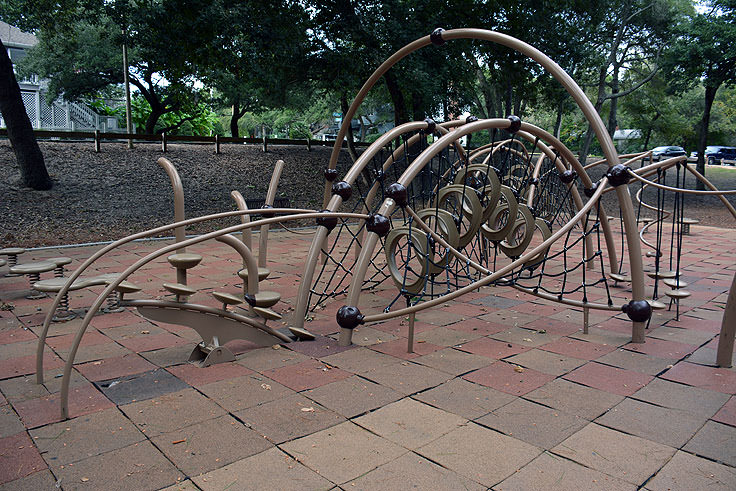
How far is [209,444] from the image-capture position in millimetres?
2666

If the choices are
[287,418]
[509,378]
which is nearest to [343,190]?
[509,378]

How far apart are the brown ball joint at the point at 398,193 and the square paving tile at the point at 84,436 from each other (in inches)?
87.7

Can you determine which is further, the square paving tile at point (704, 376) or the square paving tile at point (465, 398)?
the square paving tile at point (704, 376)

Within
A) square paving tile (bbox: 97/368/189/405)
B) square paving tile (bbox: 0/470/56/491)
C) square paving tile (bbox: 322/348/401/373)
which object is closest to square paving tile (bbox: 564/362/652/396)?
square paving tile (bbox: 322/348/401/373)

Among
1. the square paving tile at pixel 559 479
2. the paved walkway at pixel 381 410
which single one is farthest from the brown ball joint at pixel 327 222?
the square paving tile at pixel 559 479

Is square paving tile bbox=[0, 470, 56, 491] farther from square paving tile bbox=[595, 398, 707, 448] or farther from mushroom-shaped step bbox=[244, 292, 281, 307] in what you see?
square paving tile bbox=[595, 398, 707, 448]

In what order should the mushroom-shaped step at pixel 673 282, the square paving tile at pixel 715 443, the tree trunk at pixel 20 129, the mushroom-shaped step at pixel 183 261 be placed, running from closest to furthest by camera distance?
the square paving tile at pixel 715 443, the mushroom-shaped step at pixel 183 261, the mushroom-shaped step at pixel 673 282, the tree trunk at pixel 20 129

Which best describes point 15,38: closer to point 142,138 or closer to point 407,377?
point 142,138

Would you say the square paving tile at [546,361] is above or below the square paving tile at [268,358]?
below

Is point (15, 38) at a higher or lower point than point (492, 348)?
higher

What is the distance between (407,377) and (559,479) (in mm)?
1330

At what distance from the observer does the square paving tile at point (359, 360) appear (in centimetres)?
377

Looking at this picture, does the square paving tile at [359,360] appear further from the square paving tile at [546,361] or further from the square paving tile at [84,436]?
the square paving tile at [84,436]

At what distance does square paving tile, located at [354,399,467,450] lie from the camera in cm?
277
